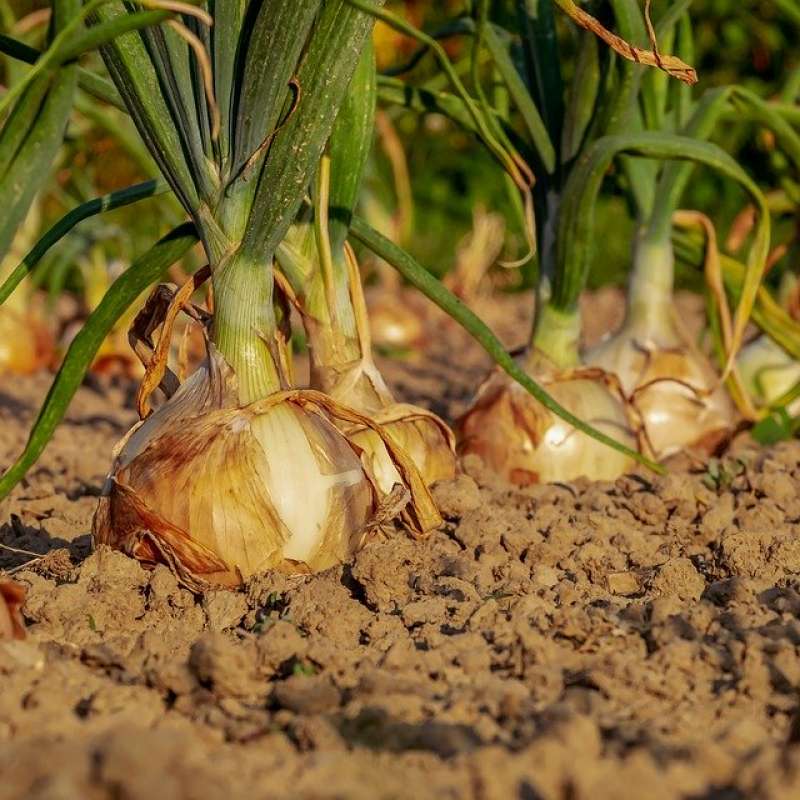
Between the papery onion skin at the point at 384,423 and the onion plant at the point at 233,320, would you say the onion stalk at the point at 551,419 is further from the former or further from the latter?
the onion plant at the point at 233,320

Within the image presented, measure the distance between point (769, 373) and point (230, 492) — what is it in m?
1.59

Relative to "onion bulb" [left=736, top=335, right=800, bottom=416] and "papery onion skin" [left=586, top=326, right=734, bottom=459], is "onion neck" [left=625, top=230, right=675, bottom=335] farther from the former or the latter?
"onion bulb" [left=736, top=335, right=800, bottom=416]

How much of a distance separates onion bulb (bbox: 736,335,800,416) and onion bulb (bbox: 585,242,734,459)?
42 centimetres

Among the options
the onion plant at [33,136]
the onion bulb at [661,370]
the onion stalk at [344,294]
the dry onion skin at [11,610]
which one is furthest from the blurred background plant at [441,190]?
the dry onion skin at [11,610]

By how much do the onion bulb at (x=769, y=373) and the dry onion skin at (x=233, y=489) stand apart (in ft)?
4.52

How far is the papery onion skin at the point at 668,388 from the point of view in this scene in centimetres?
243

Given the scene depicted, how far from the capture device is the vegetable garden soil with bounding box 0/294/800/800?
109 cm

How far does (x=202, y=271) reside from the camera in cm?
182

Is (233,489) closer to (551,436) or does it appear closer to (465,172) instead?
(551,436)

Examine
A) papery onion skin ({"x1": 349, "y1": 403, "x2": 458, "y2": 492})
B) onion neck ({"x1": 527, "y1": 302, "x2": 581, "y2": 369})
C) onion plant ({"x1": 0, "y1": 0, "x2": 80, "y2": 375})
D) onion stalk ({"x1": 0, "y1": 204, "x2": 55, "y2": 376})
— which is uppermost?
onion plant ({"x1": 0, "y1": 0, "x2": 80, "y2": 375})

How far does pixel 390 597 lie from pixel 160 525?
0.93ft

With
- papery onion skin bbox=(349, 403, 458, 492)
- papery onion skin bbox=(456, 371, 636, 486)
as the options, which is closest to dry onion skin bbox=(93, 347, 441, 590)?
papery onion skin bbox=(349, 403, 458, 492)

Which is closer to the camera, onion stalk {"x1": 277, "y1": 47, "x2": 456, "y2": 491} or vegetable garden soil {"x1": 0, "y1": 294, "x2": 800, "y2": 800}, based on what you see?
vegetable garden soil {"x1": 0, "y1": 294, "x2": 800, "y2": 800}

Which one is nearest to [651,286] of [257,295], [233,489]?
[257,295]
